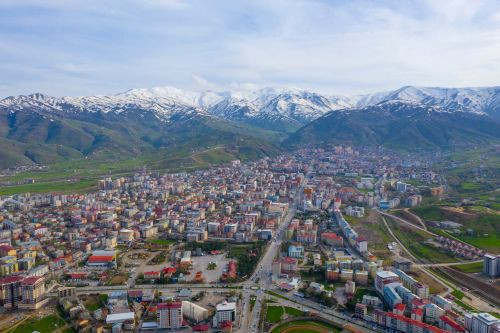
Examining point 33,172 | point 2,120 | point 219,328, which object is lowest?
point 219,328

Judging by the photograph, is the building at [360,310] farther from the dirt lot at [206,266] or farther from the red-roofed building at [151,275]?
the red-roofed building at [151,275]

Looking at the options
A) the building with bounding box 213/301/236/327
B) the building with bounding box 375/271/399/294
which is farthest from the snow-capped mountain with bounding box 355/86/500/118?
the building with bounding box 213/301/236/327

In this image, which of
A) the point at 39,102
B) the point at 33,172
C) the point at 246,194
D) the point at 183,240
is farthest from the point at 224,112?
the point at 183,240

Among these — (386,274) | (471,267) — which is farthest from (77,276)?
(471,267)

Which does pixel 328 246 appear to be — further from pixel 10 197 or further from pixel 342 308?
pixel 10 197

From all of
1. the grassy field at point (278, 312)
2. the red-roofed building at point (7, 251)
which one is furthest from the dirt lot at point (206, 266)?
the red-roofed building at point (7, 251)
